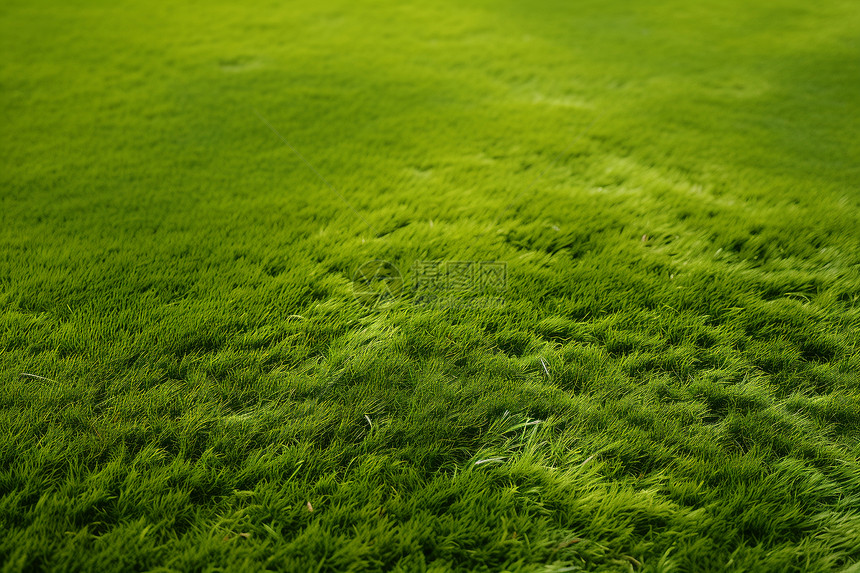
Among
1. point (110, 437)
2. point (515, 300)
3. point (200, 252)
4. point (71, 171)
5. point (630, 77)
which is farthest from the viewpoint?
point (630, 77)

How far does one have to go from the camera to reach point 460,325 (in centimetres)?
204

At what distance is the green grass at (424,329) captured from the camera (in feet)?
4.52

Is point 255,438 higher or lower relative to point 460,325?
lower

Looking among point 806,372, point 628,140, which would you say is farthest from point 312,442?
point 628,140

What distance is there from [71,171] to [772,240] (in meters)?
3.93

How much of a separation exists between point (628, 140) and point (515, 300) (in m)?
2.01

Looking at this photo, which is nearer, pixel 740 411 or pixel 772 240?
pixel 740 411

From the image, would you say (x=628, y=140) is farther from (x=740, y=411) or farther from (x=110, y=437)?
(x=110, y=437)

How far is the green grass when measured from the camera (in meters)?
1.38

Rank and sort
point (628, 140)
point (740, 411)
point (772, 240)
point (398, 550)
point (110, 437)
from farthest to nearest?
point (628, 140) < point (772, 240) < point (740, 411) < point (110, 437) < point (398, 550)

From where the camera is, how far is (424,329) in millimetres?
2012

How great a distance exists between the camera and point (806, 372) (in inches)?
74.3

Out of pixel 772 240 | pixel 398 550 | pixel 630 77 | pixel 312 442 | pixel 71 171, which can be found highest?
pixel 630 77

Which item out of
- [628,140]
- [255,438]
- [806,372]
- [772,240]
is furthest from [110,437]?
[628,140]
